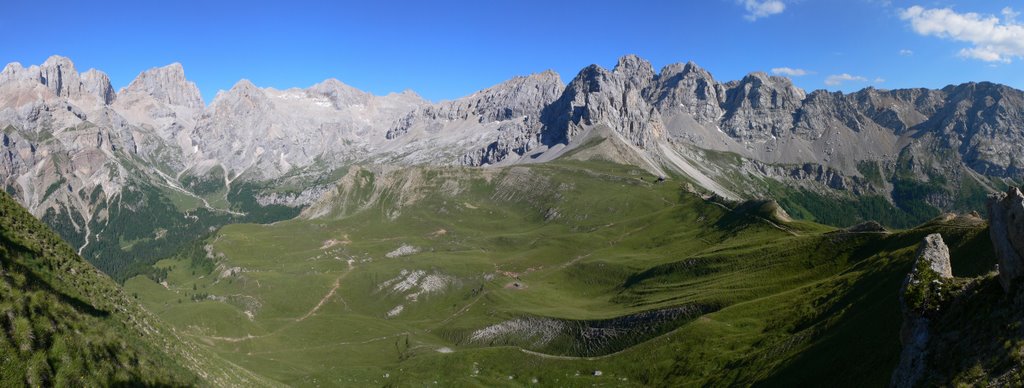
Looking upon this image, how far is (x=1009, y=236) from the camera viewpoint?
115 ft

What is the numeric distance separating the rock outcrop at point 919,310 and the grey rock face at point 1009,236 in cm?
498

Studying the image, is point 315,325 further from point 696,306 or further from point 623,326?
point 696,306

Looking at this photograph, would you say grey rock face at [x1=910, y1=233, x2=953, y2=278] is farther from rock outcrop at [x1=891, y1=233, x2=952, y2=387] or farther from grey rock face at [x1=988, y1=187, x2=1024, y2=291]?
grey rock face at [x1=988, y1=187, x2=1024, y2=291]

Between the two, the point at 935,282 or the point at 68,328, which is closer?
the point at 68,328

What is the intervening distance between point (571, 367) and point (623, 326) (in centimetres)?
1807

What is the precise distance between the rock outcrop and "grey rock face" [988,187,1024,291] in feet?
16.3

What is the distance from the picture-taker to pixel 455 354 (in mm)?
136250

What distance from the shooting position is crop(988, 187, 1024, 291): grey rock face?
110 ft

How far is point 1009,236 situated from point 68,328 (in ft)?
186

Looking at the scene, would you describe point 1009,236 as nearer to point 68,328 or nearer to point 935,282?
point 935,282

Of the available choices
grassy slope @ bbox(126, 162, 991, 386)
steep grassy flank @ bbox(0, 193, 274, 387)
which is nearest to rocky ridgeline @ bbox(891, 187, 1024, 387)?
grassy slope @ bbox(126, 162, 991, 386)

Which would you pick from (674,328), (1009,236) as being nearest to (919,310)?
(1009,236)

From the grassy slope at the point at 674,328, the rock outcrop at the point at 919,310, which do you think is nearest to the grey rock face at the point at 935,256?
the rock outcrop at the point at 919,310

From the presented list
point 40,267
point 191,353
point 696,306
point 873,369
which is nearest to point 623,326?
point 696,306
